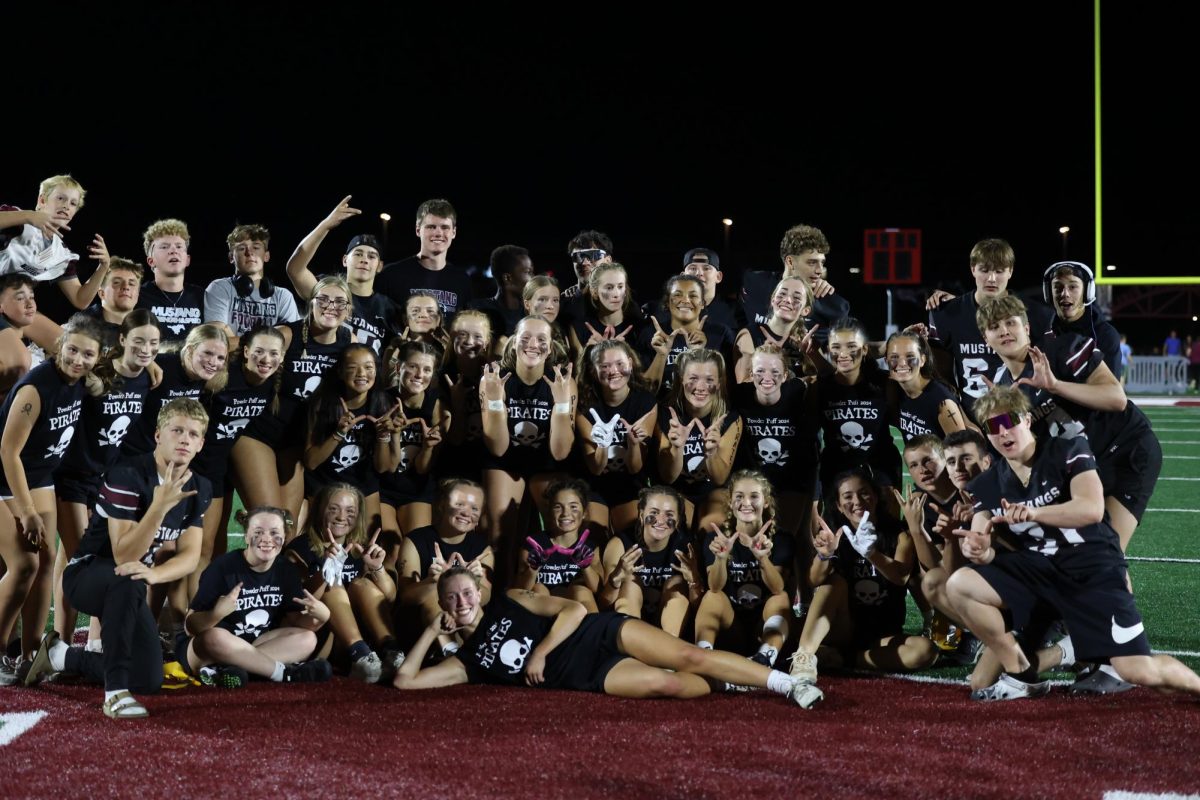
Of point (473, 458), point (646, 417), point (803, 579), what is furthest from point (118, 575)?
point (803, 579)

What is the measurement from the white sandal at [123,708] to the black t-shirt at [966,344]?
12.8ft

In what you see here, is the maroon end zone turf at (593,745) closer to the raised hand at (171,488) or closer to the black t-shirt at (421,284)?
the raised hand at (171,488)

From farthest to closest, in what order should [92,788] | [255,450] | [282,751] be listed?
[255,450]
[282,751]
[92,788]

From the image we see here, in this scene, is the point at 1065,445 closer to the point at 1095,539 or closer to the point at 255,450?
the point at 1095,539

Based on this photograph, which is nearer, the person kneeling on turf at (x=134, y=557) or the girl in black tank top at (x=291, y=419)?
the person kneeling on turf at (x=134, y=557)

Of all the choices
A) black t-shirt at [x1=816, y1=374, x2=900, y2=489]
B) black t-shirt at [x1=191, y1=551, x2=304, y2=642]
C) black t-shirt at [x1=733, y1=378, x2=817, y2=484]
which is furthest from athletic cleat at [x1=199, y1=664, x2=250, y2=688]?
black t-shirt at [x1=816, y1=374, x2=900, y2=489]

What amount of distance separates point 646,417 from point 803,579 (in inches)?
41.5

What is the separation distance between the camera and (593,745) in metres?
4.00

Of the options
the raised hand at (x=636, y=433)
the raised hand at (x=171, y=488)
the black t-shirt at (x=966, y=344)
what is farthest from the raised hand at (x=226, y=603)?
the black t-shirt at (x=966, y=344)

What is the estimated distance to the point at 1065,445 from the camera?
4.61m

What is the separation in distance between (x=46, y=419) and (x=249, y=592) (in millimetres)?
1086

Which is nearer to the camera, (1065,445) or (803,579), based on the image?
(1065,445)

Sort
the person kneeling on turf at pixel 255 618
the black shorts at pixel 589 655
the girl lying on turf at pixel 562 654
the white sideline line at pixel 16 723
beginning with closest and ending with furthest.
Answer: the white sideline line at pixel 16 723, the girl lying on turf at pixel 562 654, the black shorts at pixel 589 655, the person kneeling on turf at pixel 255 618

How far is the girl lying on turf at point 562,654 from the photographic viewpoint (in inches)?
185
